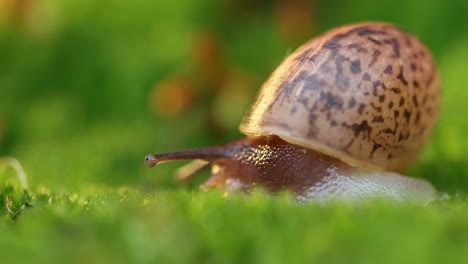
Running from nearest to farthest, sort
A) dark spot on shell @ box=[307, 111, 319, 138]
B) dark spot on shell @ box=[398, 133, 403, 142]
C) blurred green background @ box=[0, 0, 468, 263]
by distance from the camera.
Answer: dark spot on shell @ box=[307, 111, 319, 138] < dark spot on shell @ box=[398, 133, 403, 142] < blurred green background @ box=[0, 0, 468, 263]

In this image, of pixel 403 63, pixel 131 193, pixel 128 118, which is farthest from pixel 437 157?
pixel 128 118

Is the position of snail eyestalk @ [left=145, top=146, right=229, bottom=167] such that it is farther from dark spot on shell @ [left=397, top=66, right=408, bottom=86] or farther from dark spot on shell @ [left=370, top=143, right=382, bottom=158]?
dark spot on shell @ [left=397, top=66, right=408, bottom=86]

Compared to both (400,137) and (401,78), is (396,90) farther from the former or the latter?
(400,137)

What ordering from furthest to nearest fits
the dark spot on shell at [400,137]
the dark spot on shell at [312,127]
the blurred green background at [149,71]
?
the blurred green background at [149,71]
the dark spot on shell at [400,137]
the dark spot on shell at [312,127]

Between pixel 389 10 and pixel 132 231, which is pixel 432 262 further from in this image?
pixel 389 10

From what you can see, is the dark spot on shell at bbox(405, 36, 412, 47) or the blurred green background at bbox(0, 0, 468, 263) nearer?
the dark spot on shell at bbox(405, 36, 412, 47)

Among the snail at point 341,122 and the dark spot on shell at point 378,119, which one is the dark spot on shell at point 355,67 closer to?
the snail at point 341,122

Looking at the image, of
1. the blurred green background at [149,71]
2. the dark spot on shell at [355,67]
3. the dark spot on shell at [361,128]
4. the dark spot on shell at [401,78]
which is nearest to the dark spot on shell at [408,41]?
the dark spot on shell at [401,78]

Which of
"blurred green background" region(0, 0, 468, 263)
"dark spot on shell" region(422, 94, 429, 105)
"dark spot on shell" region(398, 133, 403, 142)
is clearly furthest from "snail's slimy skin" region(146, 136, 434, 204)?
"blurred green background" region(0, 0, 468, 263)

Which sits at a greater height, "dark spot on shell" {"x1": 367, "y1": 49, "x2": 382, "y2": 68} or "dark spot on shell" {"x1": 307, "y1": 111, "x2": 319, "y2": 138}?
"dark spot on shell" {"x1": 367, "y1": 49, "x2": 382, "y2": 68}
